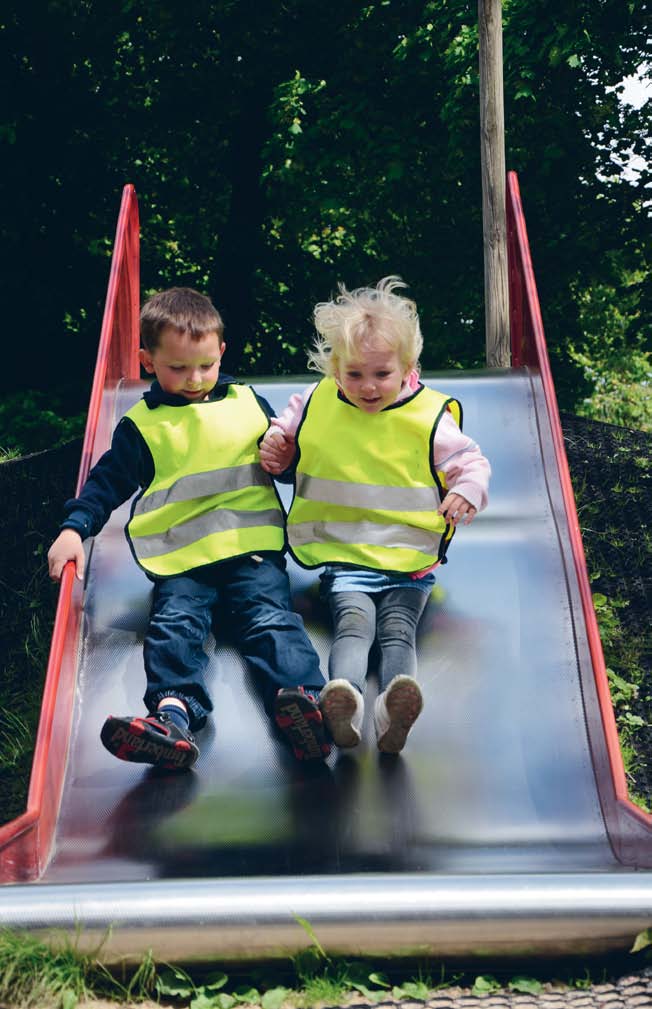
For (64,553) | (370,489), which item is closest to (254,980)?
(64,553)

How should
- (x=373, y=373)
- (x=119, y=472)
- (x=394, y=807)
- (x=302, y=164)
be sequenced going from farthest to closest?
1. (x=302, y=164)
2. (x=119, y=472)
3. (x=373, y=373)
4. (x=394, y=807)

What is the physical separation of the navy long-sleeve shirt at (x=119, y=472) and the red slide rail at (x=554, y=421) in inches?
45.9

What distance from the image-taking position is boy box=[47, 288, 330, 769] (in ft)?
9.32

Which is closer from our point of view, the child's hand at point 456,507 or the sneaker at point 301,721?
the sneaker at point 301,721

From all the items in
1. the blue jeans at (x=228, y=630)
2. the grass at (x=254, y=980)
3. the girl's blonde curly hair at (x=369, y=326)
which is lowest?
the grass at (x=254, y=980)

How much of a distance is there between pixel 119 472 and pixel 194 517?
0.83 ft

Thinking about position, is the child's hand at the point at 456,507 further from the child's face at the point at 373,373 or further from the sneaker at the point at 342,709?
the sneaker at the point at 342,709

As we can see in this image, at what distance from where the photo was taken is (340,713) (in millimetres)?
2596

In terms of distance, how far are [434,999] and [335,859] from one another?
0.35 meters

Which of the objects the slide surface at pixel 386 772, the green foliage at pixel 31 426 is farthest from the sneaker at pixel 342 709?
the green foliage at pixel 31 426

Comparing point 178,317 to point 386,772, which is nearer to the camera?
point 386,772

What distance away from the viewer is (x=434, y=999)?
7.39 feet

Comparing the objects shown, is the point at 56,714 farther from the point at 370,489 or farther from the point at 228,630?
the point at 370,489

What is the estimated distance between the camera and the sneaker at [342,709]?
257 centimetres
